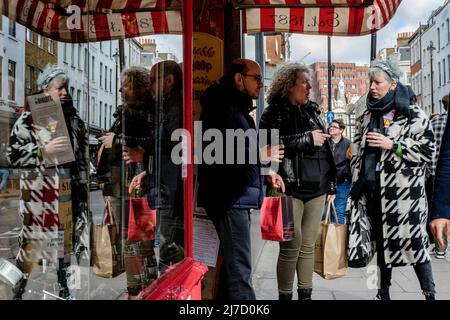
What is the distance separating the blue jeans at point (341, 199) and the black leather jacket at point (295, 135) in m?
0.12

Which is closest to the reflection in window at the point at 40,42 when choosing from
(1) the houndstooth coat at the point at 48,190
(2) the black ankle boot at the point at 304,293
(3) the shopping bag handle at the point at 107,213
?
(1) the houndstooth coat at the point at 48,190

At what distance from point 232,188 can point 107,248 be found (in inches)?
37.7

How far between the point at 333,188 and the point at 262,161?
549mm

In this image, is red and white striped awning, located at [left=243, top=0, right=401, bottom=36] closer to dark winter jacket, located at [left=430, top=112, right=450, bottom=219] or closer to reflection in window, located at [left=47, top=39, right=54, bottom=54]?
dark winter jacket, located at [left=430, top=112, right=450, bottom=219]

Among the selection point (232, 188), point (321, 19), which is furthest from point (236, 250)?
point (321, 19)

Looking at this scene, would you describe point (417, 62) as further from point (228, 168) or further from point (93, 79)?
point (93, 79)

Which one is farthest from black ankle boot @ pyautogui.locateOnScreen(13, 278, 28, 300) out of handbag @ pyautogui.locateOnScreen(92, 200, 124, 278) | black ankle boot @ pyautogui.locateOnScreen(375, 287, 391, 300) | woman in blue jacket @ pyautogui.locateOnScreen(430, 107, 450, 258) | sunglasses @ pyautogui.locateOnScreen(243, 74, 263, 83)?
black ankle boot @ pyautogui.locateOnScreen(375, 287, 391, 300)

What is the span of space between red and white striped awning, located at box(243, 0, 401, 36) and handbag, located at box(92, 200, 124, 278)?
8.11ft

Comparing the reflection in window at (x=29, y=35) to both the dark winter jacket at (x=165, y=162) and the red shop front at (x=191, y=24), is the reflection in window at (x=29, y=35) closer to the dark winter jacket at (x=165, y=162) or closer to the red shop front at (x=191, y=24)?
the red shop front at (x=191, y=24)

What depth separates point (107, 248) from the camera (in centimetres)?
204

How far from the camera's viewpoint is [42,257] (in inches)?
72.2

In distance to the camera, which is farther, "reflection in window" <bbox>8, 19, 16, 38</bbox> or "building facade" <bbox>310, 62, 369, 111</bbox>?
"building facade" <bbox>310, 62, 369, 111</bbox>

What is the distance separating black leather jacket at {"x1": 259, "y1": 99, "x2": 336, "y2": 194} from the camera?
334cm
